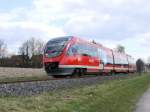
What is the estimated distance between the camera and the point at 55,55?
3150 cm

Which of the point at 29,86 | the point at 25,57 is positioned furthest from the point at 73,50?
the point at 25,57

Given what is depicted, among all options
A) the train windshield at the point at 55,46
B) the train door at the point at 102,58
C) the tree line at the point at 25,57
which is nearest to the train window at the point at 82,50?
the train windshield at the point at 55,46

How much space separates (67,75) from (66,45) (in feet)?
10.3

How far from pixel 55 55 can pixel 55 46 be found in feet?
3.59

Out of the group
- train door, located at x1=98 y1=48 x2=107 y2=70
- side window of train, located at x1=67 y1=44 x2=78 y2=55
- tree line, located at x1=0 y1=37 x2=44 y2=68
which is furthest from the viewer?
tree line, located at x1=0 y1=37 x2=44 y2=68

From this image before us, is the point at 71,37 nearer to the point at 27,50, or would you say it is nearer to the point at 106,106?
the point at 106,106

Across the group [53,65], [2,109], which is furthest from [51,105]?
[53,65]

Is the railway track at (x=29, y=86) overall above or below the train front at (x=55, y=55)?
below

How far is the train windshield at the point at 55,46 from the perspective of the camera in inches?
1249

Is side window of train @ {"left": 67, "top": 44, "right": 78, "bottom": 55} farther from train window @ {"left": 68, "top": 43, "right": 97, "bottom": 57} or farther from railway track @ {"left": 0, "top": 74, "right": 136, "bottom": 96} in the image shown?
railway track @ {"left": 0, "top": 74, "right": 136, "bottom": 96}

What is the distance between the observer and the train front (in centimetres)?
3128

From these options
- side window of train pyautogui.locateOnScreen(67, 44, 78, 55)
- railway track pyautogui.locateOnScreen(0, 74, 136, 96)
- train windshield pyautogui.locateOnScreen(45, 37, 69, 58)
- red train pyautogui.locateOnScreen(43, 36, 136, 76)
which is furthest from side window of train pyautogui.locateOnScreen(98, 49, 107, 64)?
railway track pyautogui.locateOnScreen(0, 74, 136, 96)

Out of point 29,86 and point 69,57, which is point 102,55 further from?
point 29,86

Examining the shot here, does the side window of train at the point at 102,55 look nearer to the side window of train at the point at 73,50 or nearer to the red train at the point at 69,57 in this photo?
the red train at the point at 69,57
